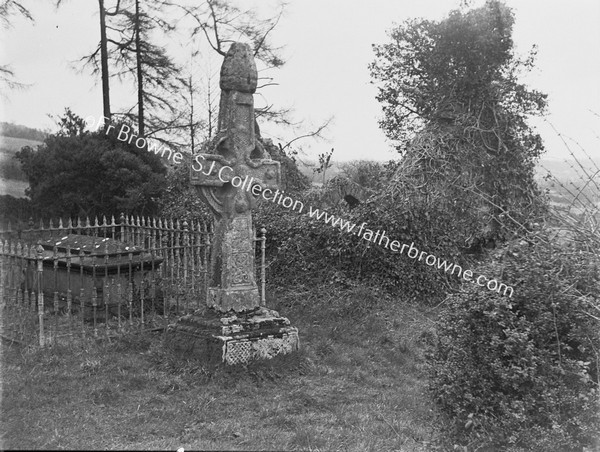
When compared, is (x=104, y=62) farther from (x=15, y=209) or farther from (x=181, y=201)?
(x=181, y=201)

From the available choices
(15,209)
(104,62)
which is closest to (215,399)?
(15,209)

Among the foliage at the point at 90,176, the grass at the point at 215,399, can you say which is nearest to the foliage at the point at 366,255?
the grass at the point at 215,399

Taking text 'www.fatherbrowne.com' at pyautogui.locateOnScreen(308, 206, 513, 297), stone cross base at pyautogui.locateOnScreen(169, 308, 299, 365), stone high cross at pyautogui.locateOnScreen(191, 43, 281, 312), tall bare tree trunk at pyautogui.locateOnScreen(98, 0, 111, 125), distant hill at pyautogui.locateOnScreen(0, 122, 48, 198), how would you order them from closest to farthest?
stone cross base at pyautogui.locateOnScreen(169, 308, 299, 365) → stone high cross at pyautogui.locateOnScreen(191, 43, 281, 312) → text 'www.fatherbrowne.com' at pyautogui.locateOnScreen(308, 206, 513, 297) → distant hill at pyautogui.locateOnScreen(0, 122, 48, 198) → tall bare tree trunk at pyautogui.locateOnScreen(98, 0, 111, 125)

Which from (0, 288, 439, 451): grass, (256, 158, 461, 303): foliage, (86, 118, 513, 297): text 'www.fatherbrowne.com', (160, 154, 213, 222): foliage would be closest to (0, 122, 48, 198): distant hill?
(86, 118, 513, 297): text 'www.fatherbrowne.com'

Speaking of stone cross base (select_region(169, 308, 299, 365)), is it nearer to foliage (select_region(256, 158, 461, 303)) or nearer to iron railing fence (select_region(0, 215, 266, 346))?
iron railing fence (select_region(0, 215, 266, 346))

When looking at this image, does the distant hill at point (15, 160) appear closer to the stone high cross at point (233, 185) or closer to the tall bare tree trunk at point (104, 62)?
the tall bare tree trunk at point (104, 62)

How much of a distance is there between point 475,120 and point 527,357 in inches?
Answer: 314

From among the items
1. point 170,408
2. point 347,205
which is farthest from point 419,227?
point 170,408

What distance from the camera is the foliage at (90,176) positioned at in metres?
14.0

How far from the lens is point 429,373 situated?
532 cm

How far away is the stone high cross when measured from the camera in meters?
6.83

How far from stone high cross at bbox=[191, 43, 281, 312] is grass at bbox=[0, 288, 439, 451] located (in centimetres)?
82

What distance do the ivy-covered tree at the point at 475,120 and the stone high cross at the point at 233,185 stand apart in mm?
4935

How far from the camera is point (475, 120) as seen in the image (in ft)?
39.2
